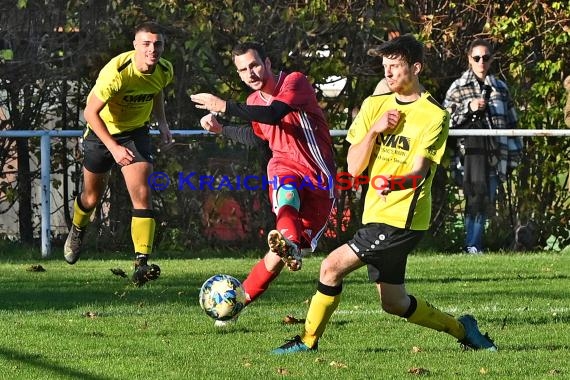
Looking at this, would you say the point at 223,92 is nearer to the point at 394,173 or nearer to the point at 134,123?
the point at 134,123

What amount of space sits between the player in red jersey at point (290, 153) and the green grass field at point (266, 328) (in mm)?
602

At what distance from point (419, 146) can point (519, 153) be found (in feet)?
24.6

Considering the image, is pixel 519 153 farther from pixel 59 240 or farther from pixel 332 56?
pixel 59 240

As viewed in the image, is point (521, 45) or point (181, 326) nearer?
point (181, 326)

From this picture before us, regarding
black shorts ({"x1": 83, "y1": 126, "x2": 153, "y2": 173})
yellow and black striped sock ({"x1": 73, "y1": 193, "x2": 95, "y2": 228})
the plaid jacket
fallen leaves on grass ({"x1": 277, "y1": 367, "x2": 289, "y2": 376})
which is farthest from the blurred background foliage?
fallen leaves on grass ({"x1": 277, "y1": 367, "x2": 289, "y2": 376})

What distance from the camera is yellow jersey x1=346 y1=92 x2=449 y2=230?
7164 millimetres

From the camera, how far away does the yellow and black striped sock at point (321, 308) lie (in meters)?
7.36

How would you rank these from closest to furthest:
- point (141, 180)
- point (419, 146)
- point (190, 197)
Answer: point (419, 146) → point (141, 180) → point (190, 197)

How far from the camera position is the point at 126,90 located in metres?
10.6

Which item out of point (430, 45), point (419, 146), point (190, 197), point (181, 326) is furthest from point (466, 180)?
point (419, 146)

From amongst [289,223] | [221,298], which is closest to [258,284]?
A: [289,223]

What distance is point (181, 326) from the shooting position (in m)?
8.58

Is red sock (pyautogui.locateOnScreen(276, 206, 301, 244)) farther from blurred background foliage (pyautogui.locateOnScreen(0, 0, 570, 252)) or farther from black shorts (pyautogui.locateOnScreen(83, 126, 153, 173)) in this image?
blurred background foliage (pyautogui.locateOnScreen(0, 0, 570, 252))

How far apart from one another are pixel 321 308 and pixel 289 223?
4.92 feet
